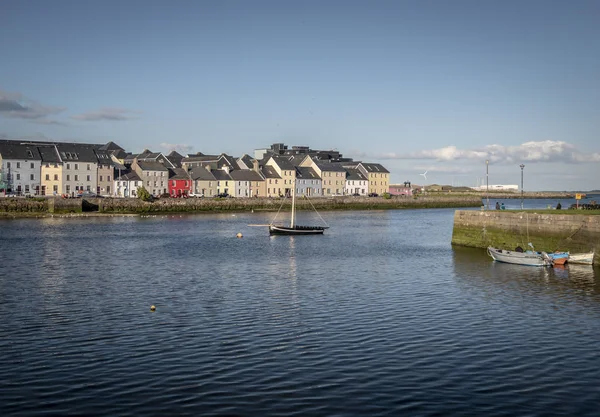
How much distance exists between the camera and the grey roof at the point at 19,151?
129m

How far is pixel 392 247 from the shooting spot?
63.1 m

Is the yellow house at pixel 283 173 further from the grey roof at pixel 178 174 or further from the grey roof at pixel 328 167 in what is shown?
the grey roof at pixel 178 174

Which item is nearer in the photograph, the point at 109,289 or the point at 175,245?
the point at 109,289

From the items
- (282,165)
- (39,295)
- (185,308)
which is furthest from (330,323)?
(282,165)

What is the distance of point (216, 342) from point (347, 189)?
6553 inches

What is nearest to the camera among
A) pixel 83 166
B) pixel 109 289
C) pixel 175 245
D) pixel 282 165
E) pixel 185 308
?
pixel 185 308

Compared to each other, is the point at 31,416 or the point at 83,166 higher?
the point at 83,166

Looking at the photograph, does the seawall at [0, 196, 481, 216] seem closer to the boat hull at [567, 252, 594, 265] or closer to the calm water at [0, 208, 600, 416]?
the calm water at [0, 208, 600, 416]

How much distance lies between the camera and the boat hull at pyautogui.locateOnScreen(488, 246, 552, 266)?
45.6 m

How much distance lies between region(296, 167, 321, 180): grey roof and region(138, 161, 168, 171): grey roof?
132 ft

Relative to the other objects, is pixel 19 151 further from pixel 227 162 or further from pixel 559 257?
pixel 559 257

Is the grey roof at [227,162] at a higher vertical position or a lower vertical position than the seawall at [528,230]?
higher

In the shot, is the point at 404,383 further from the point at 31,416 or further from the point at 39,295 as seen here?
the point at 39,295

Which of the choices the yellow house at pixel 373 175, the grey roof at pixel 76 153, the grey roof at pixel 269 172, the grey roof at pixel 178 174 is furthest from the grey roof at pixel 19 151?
the yellow house at pixel 373 175
